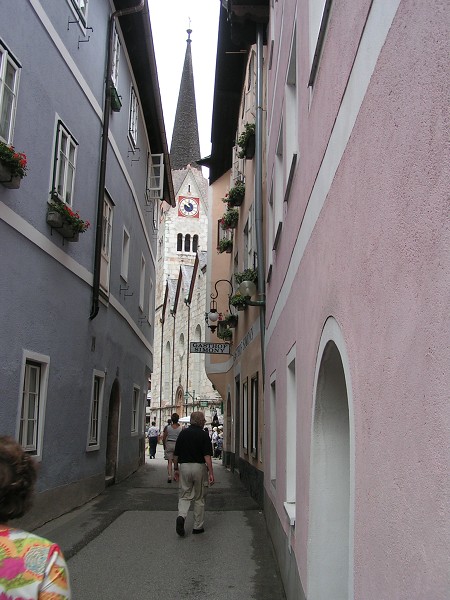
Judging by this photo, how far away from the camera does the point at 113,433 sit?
14688 mm

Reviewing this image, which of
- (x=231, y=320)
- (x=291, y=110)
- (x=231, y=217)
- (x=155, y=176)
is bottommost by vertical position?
(x=231, y=320)

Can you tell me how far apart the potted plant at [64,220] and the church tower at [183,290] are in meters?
26.1

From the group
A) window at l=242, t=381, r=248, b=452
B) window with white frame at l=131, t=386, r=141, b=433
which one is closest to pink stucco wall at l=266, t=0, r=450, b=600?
Answer: window at l=242, t=381, r=248, b=452

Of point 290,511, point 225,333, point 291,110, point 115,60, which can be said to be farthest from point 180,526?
point 225,333

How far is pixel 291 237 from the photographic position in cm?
648

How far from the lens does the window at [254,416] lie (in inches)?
476

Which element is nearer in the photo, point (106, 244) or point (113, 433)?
point (106, 244)

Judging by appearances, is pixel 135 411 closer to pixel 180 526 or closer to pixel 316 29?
pixel 180 526

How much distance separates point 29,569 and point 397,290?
1.43 metres

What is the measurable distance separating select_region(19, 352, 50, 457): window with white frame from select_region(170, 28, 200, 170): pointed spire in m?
65.5

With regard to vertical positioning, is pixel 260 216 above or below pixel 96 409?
above

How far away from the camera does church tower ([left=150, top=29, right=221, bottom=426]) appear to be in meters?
41.2

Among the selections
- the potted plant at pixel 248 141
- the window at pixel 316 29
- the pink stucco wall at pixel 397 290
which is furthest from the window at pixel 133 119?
the pink stucco wall at pixel 397 290

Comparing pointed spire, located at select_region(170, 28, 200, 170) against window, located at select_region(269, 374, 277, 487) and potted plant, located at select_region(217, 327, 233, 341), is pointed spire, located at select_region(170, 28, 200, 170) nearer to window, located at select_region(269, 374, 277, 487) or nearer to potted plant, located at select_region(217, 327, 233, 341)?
potted plant, located at select_region(217, 327, 233, 341)
